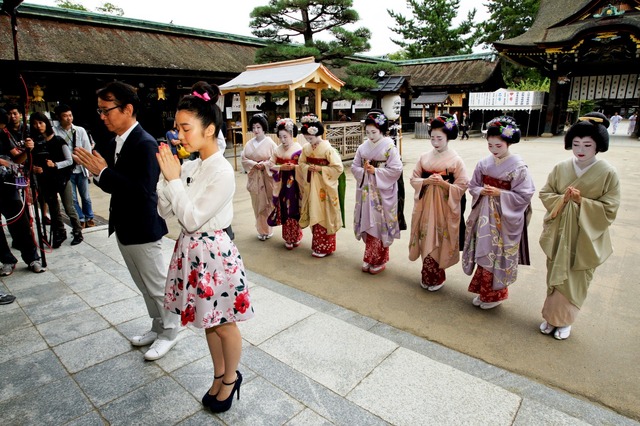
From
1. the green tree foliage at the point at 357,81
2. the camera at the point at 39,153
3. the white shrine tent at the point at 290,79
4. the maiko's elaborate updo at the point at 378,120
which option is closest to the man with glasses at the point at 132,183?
the maiko's elaborate updo at the point at 378,120

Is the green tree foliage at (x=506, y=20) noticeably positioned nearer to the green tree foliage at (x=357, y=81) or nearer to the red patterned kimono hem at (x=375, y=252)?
the green tree foliage at (x=357, y=81)

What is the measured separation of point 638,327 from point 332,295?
276 centimetres

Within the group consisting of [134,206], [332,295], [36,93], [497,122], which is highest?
[36,93]

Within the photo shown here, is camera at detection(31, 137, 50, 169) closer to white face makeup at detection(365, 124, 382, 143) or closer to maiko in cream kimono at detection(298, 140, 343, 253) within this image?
maiko in cream kimono at detection(298, 140, 343, 253)

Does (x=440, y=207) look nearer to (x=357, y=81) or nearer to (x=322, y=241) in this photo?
(x=322, y=241)

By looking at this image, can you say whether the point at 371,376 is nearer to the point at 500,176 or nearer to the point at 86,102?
the point at 500,176

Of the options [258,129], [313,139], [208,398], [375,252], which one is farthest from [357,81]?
[208,398]

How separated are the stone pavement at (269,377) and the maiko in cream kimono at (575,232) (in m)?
0.92

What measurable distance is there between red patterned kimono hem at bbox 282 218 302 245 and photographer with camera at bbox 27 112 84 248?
9.54ft

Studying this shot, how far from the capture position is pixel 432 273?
4.11 m

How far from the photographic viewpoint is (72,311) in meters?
3.46

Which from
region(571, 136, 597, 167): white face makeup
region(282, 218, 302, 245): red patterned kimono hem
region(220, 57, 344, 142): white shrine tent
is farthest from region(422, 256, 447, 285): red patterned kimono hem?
region(220, 57, 344, 142): white shrine tent

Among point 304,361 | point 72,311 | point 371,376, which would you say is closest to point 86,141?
point 72,311

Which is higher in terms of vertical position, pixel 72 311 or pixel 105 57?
pixel 105 57
